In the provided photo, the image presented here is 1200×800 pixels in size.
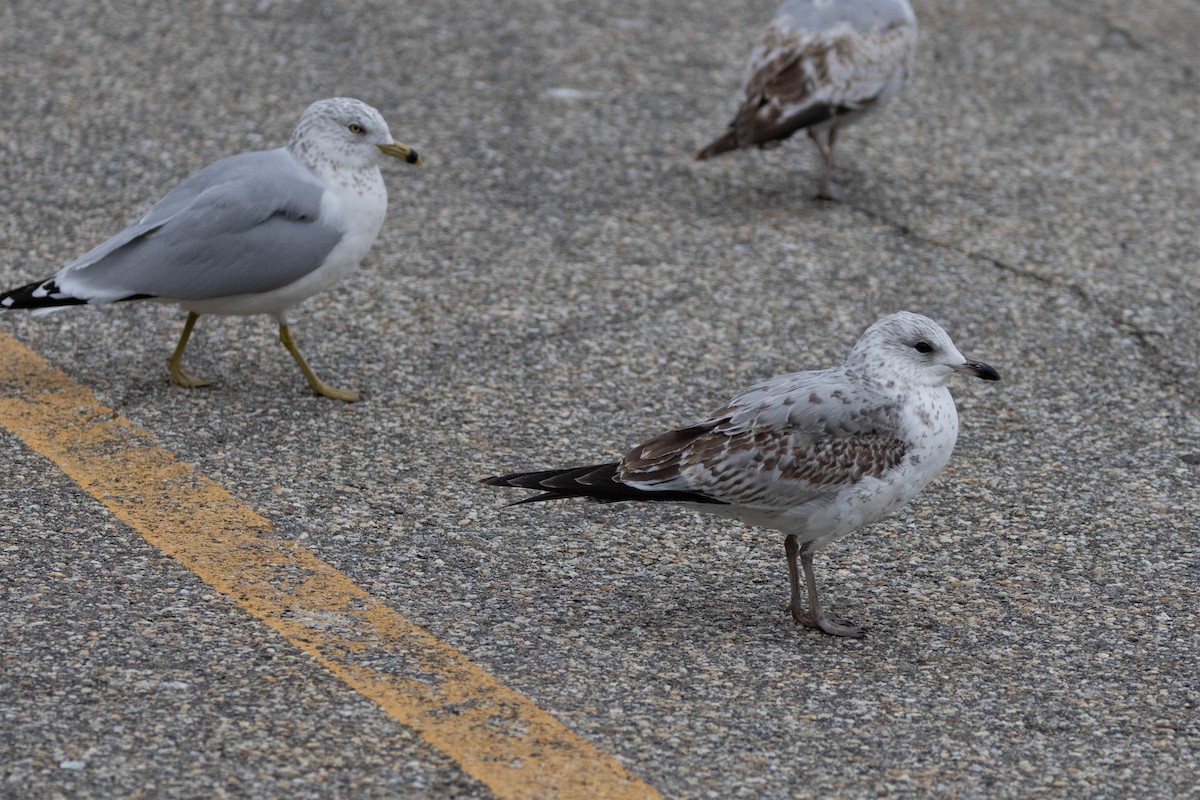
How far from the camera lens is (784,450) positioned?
13.1 feet

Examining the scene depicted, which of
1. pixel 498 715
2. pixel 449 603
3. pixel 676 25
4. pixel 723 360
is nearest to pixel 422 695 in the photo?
pixel 498 715

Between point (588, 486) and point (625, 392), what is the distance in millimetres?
1576

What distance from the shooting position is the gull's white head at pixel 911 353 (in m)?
4.14

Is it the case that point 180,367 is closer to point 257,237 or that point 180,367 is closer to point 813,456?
point 257,237

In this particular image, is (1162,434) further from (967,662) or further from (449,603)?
(449,603)

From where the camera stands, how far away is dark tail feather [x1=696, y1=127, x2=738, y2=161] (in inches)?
286

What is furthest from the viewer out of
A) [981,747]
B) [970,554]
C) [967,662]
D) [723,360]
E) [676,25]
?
[676,25]

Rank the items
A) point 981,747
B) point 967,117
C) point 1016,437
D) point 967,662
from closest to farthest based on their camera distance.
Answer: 1. point 981,747
2. point 967,662
3. point 1016,437
4. point 967,117

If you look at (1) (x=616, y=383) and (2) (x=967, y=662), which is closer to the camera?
(2) (x=967, y=662)

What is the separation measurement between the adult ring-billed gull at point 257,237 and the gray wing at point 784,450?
1702mm

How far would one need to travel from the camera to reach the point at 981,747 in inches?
140

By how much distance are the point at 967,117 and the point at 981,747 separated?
17.9 ft

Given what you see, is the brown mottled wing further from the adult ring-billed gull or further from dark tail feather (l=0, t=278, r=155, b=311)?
dark tail feather (l=0, t=278, r=155, b=311)

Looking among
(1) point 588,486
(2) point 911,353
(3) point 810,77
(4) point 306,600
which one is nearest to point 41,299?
(4) point 306,600
